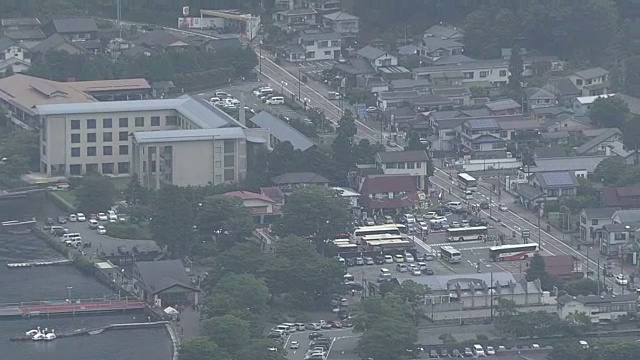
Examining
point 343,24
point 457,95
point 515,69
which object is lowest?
point 457,95

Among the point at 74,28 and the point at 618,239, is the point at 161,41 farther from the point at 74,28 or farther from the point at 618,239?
the point at 618,239

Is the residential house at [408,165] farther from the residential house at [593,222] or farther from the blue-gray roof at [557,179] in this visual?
the residential house at [593,222]

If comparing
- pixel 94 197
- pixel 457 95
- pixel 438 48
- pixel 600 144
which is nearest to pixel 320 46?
pixel 438 48

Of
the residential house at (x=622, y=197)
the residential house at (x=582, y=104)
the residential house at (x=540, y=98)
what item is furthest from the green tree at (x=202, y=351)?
the residential house at (x=540, y=98)

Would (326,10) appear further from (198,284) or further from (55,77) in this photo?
(198,284)

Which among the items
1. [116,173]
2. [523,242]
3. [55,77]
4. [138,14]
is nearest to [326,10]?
[138,14]

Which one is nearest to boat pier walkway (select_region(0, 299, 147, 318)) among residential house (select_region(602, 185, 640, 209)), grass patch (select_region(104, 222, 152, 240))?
grass patch (select_region(104, 222, 152, 240))
